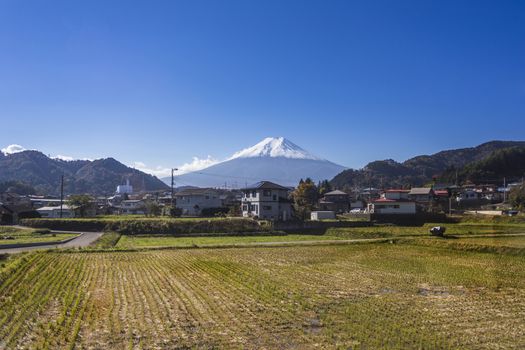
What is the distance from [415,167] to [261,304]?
424 feet

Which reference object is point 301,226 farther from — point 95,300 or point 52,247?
point 95,300

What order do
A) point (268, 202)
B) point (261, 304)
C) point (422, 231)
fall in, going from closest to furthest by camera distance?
point (261, 304) → point (422, 231) → point (268, 202)

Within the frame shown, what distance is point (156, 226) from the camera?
113 feet

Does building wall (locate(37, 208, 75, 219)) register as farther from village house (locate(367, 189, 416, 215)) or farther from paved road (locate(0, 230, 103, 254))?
village house (locate(367, 189, 416, 215))

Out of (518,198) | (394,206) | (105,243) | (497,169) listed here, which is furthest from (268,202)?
(497,169)

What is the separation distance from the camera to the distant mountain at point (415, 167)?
115m

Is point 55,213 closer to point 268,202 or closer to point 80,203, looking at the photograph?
point 80,203

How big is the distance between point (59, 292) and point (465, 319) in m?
10.4

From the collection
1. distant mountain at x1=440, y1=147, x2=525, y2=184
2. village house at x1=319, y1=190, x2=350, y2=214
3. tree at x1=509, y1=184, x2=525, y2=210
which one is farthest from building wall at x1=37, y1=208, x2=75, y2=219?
distant mountain at x1=440, y1=147, x2=525, y2=184

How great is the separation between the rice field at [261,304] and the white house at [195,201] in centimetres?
2965

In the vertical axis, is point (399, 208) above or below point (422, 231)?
above

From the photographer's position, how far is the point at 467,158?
135625 mm

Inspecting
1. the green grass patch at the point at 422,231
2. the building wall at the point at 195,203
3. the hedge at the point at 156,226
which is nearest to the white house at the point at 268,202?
the hedge at the point at 156,226

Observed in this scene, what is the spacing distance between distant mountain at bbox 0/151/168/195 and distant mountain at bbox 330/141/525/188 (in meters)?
81.2
